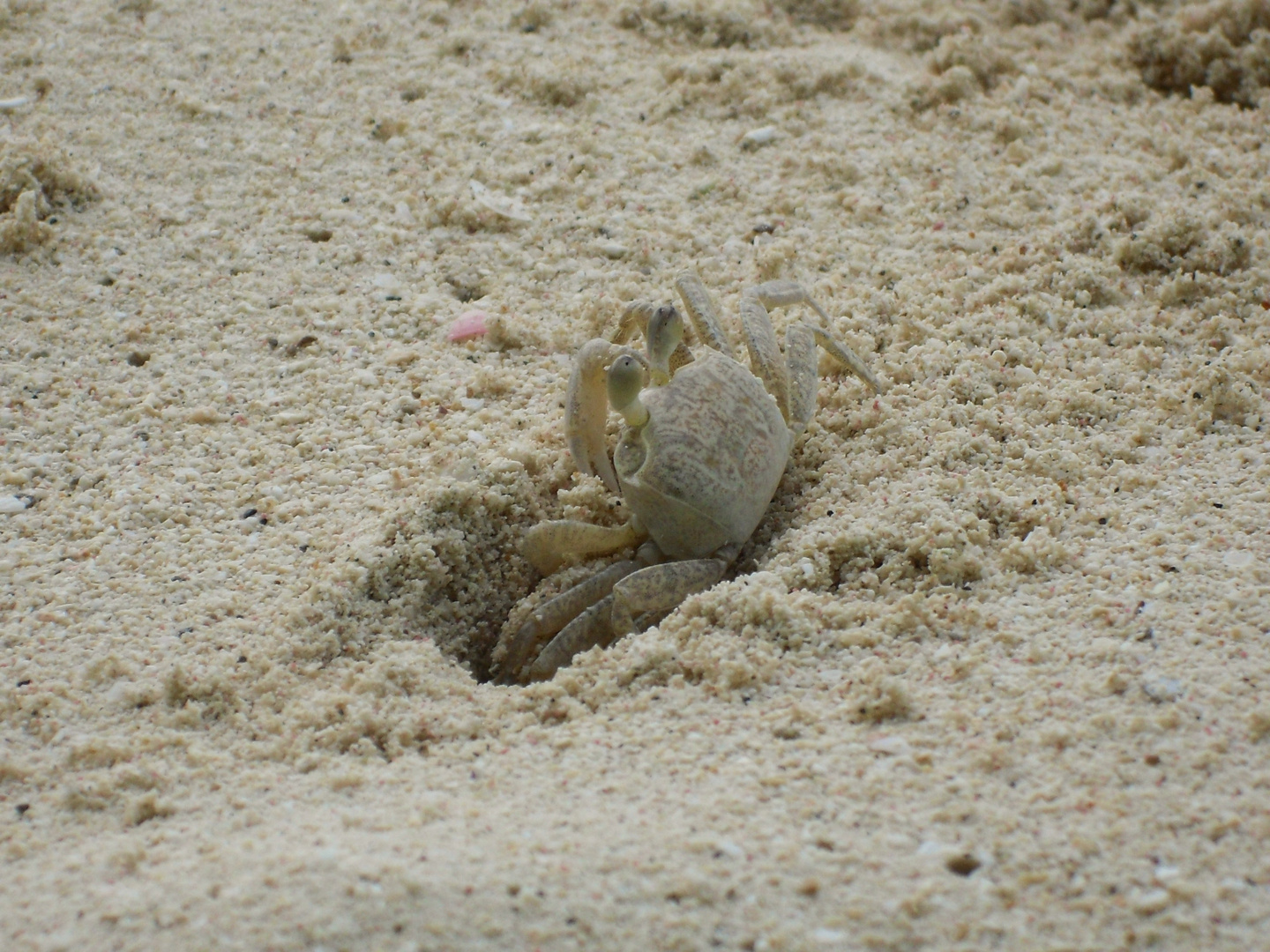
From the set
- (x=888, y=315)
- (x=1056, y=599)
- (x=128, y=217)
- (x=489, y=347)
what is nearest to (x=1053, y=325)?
(x=888, y=315)

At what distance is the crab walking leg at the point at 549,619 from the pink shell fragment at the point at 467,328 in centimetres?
109

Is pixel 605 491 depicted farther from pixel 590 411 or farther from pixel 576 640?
pixel 576 640

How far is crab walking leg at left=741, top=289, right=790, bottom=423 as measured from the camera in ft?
11.1

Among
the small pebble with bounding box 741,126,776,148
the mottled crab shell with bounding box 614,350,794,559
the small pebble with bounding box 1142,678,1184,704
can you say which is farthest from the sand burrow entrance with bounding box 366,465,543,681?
the small pebble with bounding box 741,126,776,148

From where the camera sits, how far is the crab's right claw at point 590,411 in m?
3.18

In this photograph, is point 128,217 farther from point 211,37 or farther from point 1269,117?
point 1269,117

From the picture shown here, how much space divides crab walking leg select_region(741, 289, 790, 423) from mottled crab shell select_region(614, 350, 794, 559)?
20 centimetres

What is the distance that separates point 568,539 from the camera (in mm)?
2996

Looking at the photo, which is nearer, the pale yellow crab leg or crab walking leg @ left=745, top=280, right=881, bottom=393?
the pale yellow crab leg

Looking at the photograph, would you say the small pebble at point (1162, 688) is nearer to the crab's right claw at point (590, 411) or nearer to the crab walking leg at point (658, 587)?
the crab walking leg at point (658, 587)

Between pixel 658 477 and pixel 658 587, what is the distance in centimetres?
30

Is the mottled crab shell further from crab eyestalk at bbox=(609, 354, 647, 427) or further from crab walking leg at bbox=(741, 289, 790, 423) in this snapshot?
crab walking leg at bbox=(741, 289, 790, 423)

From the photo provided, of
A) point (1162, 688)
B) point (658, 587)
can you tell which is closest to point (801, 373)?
point (658, 587)

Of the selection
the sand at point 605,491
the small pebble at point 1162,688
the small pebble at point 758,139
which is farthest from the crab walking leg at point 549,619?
the small pebble at point 758,139
